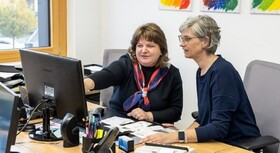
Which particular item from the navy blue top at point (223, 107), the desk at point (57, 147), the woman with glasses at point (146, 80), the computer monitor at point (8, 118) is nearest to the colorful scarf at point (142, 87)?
the woman with glasses at point (146, 80)

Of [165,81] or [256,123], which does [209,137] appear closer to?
[256,123]

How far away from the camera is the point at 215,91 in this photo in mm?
2047

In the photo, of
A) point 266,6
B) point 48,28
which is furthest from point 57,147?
point 48,28

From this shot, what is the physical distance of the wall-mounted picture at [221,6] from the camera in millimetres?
2824

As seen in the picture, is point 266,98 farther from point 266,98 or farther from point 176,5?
point 176,5

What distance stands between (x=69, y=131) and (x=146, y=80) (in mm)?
869

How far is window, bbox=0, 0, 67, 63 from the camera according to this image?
3.71 meters

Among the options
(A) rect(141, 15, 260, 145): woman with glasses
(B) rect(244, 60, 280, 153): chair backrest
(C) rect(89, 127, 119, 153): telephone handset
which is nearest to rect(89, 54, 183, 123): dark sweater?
(A) rect(141, 15, 260, 145): woman with glasses

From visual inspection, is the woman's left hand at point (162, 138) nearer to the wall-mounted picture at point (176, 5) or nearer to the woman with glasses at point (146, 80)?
the woman with glasses at point (146, 80)

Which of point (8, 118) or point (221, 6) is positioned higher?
point (221, 6)

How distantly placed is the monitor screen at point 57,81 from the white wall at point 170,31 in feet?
4.77

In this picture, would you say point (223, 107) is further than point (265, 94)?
No

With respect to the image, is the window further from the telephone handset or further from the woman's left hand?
the telephone handset

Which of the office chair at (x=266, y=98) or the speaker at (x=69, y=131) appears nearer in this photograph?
the speaker at (x=69, y=131)
